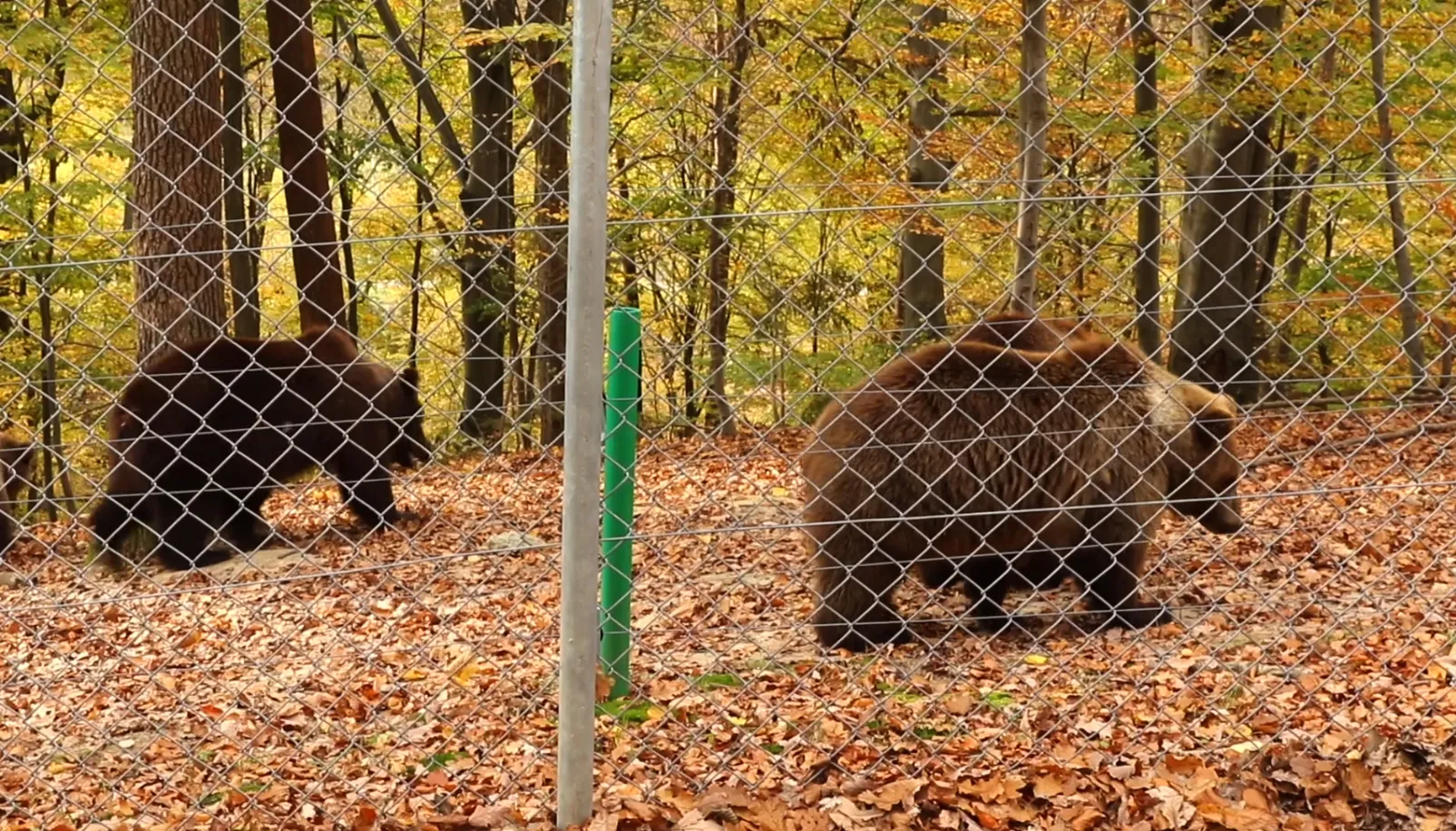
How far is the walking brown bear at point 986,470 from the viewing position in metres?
5.75

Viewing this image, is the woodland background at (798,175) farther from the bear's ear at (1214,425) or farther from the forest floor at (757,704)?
the forest floor at (757,704)

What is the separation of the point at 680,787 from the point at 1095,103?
9.77 m

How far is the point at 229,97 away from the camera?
14742mm

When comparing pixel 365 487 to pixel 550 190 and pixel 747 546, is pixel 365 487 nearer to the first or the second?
pixel 747 546

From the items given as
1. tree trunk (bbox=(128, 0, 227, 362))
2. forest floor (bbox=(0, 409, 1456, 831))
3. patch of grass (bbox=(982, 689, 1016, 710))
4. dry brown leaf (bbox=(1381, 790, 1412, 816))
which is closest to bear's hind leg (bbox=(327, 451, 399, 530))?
tree trunk (bbox=(128, 0, 227, 362))

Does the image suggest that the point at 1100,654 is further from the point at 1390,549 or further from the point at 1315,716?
the point at 1390,549

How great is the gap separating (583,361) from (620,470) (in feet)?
4.54

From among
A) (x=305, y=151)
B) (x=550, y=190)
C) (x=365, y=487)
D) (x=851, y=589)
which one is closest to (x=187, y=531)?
(x=365, y=487)

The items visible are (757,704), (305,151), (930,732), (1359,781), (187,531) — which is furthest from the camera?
(305,151)

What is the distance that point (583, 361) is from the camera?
3.00m

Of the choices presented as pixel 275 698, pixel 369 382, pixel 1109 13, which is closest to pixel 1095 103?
pixel 1109 13

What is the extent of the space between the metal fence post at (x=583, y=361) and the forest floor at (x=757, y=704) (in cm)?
33

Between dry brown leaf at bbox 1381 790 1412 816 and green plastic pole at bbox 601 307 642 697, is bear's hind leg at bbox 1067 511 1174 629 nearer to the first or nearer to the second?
dry brown leaf at bbox 1381 790 1412 816

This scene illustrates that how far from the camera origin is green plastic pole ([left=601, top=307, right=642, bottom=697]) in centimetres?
423
